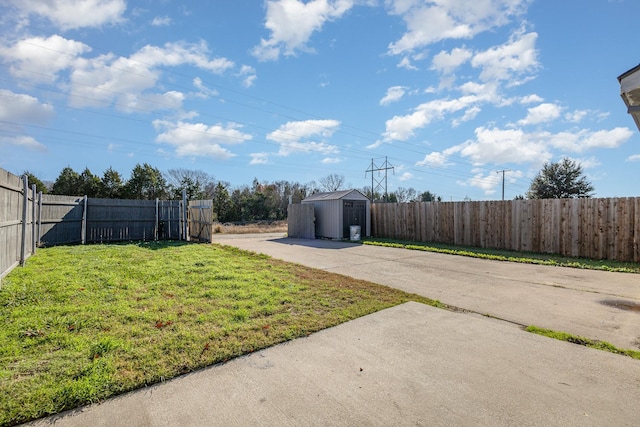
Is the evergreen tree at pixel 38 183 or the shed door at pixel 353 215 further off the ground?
the evergreen tree at pixel 38 183

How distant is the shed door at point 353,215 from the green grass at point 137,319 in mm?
8630

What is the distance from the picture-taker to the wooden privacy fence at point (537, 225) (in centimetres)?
879

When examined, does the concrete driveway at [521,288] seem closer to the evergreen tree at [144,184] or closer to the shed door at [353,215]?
the shed door at [353,215]

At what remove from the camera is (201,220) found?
1354cm

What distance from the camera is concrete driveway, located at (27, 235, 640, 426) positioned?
2094mm

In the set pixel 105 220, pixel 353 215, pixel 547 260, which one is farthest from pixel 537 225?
pixel 105 220

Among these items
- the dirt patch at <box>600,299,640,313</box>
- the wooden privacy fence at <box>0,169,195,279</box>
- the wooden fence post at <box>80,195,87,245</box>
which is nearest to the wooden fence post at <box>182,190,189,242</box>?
the wooden privacy fence at <box>0,169,195,279</box>

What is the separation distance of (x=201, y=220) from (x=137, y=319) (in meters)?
10.3

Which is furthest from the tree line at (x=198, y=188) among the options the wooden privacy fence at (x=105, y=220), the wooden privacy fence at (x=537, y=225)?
the wooden privacy fence at (x=537, y=225)

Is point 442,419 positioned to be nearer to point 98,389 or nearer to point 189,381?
point 189,381

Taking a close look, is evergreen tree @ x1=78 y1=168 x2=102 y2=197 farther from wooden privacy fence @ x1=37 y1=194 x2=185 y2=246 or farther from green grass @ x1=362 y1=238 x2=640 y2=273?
green grass @ x1=362 y1=238 x2=640 y2=273

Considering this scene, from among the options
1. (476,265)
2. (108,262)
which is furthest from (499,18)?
(108,262)

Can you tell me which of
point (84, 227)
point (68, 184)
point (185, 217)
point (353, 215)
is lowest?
point (84, 227)

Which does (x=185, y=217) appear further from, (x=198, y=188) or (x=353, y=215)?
(x=198, y=188)
